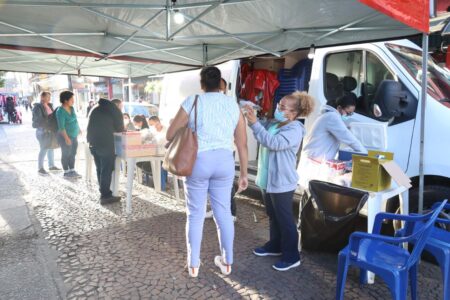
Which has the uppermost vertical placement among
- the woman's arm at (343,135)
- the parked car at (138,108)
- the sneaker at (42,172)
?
the parked car at (138,108)

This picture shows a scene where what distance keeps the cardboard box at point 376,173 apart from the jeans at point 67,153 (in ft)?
19.1

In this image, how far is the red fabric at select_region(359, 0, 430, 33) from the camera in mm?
2135

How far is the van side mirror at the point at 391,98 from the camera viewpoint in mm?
3115

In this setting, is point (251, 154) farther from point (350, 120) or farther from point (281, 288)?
point (281, 288)

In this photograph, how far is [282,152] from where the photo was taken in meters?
2.83

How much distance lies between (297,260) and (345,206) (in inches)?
27.7

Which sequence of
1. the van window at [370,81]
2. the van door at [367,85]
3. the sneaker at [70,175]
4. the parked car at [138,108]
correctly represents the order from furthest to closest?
the parked car at [138,108]
the sneaker at [70,175]
the van window at [370,81]
the van door at [367,85]

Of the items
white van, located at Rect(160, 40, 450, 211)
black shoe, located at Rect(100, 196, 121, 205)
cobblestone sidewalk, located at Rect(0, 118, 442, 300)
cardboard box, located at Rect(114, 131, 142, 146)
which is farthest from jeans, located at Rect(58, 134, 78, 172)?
white van, located at Rect(160, 40, 450, 211)

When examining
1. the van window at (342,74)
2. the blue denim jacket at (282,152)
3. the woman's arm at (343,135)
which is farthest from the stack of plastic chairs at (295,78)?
the blue denim jacket at (282,152)

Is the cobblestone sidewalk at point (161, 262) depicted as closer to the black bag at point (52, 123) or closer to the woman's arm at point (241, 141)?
the woman's arm at point (241, 141)

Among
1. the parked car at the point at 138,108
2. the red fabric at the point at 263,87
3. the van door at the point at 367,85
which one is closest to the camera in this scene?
the van door at the point at 367,85

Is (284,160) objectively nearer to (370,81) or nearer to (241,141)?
(241,141)

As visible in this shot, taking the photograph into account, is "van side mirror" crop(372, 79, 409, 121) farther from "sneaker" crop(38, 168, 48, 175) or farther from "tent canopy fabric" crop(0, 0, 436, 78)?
"sneaker" crop(38, 168, 48, 175)

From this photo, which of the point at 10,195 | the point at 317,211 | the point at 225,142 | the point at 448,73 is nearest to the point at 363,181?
the point at 317,211
